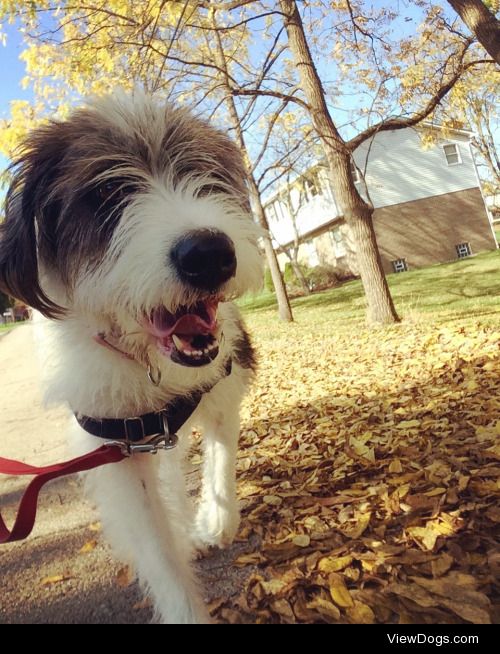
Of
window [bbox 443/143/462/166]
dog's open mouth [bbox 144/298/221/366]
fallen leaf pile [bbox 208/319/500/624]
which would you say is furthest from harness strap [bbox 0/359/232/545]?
window [bbox 443/143/462/166]

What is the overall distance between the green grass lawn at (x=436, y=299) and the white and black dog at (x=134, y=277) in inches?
244

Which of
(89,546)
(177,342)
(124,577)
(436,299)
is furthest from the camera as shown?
(436,299)

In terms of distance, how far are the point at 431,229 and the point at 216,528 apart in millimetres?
28758

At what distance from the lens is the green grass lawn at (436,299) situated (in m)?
9.73

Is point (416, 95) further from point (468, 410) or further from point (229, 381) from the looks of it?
point (229, 381)

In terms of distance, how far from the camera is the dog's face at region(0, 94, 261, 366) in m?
1.73

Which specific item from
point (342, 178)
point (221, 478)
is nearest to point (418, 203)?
point (342, 178)

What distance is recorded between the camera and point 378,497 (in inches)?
118

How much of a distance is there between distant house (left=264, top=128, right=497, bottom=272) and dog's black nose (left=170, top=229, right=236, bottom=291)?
26971 mm

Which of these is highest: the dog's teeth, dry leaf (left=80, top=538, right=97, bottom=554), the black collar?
the dog's teeth

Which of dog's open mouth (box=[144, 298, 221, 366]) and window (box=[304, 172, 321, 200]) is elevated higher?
window (box=[304, 172, 321, 200])

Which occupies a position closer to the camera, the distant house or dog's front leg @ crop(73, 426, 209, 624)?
dog's front leg @ crop(73, 426, 209, 624)

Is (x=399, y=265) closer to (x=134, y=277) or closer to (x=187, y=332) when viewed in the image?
(x=187, y=332)

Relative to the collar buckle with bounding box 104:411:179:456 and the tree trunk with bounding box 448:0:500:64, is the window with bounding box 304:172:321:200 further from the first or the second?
the collar buckle with bounding box 104:411:179:456
